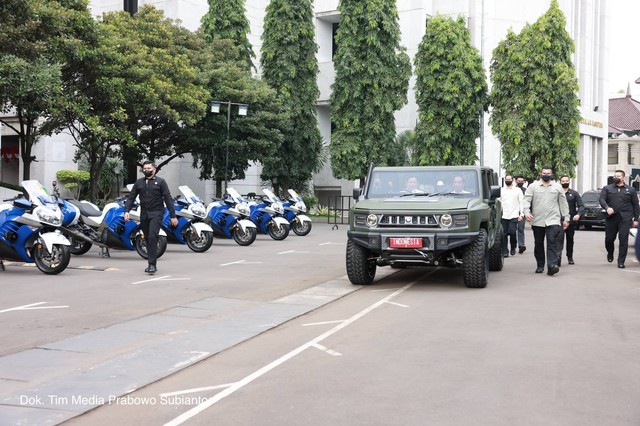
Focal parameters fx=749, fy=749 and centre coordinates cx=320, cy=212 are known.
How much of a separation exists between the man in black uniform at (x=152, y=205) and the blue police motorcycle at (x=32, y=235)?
1363 mm

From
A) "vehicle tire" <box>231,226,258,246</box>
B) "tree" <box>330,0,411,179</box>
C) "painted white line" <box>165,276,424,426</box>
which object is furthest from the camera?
"tree" <box>330,0,411,179</box>

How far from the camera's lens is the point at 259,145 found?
33.7 metres

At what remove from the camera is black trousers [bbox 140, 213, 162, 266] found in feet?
42.9

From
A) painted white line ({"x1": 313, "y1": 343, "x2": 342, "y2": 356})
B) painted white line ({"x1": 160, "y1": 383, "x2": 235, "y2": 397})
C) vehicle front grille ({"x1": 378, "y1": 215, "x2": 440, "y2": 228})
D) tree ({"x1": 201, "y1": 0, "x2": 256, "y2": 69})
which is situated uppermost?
tree ({"x1": 201, "y1": 0, "x2": 256, "y2": 69})

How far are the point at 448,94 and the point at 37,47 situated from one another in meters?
22.4

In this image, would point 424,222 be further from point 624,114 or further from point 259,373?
point 624,114

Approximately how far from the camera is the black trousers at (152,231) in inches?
515

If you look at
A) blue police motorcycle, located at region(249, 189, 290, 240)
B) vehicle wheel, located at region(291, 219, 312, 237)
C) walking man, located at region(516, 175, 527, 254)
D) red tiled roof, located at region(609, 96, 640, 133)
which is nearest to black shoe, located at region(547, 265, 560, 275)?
walking man, located at region(516, 175, 527, 254)

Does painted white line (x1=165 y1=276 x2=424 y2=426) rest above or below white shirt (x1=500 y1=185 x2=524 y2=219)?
below

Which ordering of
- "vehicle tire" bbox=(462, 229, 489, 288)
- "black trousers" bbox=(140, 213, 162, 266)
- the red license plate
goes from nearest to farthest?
1. the red license plate
2. "vehicle tire" bbox=(462, 229, 489, 288)
3. "black trousers" bbox=(140, 213, 162, 266)

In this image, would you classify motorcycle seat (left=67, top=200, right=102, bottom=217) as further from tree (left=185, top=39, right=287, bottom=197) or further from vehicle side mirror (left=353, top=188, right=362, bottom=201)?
tree (left=185, top=39, right=287, bottom=197)

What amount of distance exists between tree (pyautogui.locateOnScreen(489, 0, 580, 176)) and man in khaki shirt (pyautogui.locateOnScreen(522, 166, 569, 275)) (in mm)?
21798

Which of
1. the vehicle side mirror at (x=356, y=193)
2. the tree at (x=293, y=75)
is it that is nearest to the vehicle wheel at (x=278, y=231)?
the vehicle side mirror at (x=356, y=193)

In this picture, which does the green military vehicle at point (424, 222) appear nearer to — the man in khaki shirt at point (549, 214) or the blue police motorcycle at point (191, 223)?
the man in khaki shirt at point (549, 214)
